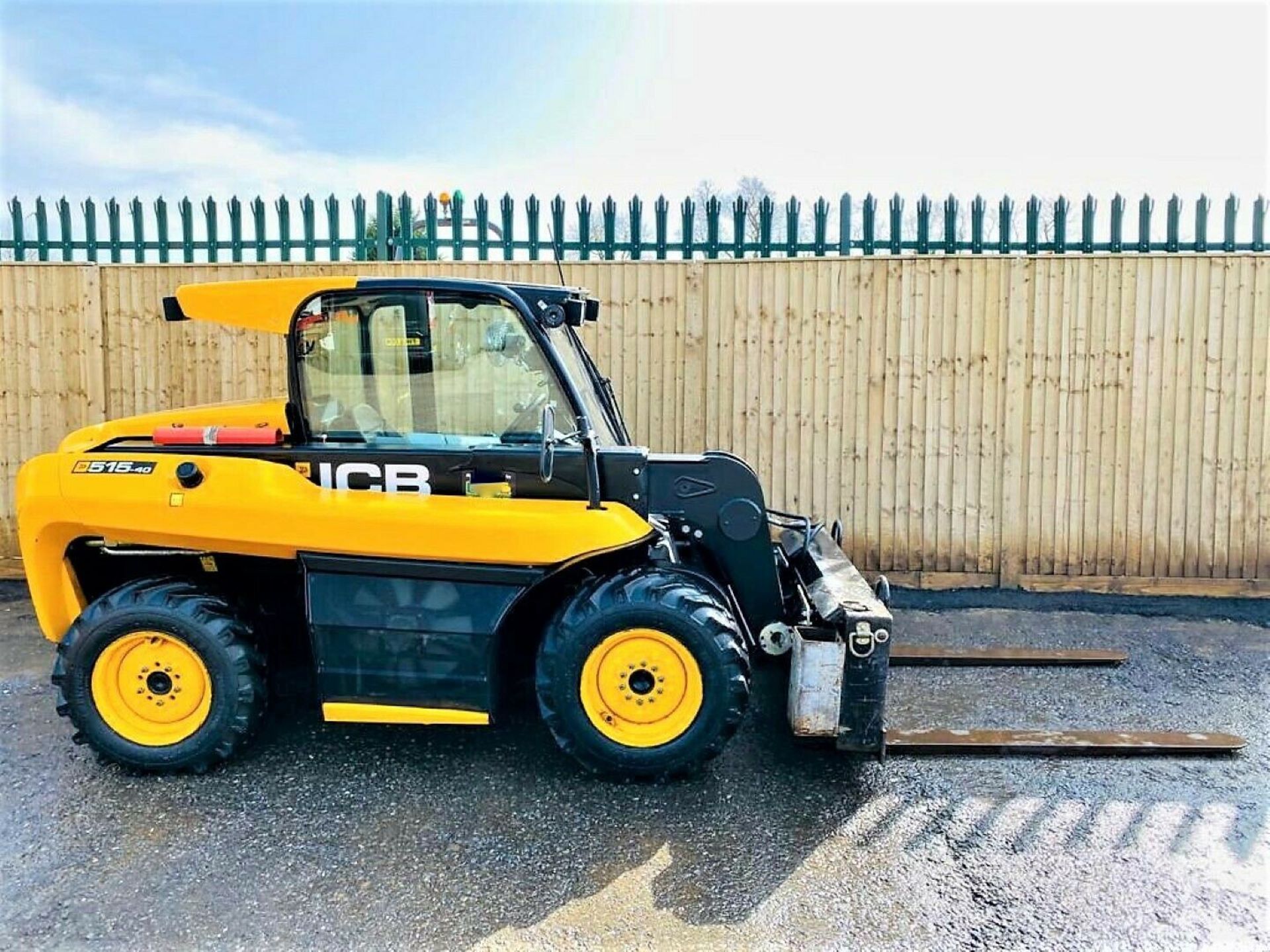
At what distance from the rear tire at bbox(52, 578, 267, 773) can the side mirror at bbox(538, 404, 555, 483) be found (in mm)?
1482

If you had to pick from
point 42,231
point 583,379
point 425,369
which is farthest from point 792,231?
point 42,231

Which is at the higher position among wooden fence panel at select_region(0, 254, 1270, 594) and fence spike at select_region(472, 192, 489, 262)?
fence spike at select_region(472, 192, 489, 262)

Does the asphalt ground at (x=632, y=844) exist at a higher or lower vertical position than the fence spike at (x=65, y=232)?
lower

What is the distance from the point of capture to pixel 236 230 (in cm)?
721

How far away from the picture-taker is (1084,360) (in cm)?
688

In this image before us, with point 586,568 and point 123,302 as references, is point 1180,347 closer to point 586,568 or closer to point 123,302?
point 586,568

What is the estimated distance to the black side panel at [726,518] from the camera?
434 cm

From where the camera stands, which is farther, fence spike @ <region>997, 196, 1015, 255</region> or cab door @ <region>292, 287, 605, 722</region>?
fence spike @ <region>997, 196, 1015, 255</region>

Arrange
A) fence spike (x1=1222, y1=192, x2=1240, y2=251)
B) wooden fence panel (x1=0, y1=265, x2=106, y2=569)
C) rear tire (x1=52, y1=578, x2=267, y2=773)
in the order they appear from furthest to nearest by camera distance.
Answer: wooden fence panel (x1=0, y1=265, x2=106, y2=569) < fence spike (x1=1222, y1=192, x2=1240, y2=251) < rear tire (x1=52, y1=578, x2=267, y2=773)

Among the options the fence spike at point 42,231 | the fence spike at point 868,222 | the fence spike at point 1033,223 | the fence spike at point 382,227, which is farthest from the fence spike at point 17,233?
the fence spike at point 1033,223

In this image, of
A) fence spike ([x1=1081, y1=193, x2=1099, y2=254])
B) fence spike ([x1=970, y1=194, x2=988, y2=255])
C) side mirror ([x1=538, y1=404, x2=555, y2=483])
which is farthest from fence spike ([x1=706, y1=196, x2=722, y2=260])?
side mirror ([x1=538, y1=404, x2=555, y2=483])

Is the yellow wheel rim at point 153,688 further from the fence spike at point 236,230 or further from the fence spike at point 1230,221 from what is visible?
the fence spike at point 1230,221

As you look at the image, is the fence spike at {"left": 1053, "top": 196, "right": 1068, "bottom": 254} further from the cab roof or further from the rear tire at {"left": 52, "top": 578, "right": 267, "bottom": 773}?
the rear tire at {"left": 52, "top": 578, "right": 267, "bottom": 773}

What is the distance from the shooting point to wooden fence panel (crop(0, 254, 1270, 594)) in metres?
6.83
